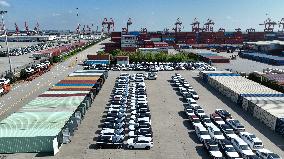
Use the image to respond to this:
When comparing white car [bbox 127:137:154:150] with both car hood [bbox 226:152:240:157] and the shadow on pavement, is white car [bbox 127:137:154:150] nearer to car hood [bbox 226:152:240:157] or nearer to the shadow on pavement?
car hood [bbox 226:152:240:157]

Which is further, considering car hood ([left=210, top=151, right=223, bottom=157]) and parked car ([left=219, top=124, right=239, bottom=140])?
parked car ([left=219, top=124, right=239, bottom=140])

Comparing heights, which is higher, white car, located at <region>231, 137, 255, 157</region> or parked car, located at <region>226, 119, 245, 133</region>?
parked car, located at <region>226, 119, 245, 133</region>

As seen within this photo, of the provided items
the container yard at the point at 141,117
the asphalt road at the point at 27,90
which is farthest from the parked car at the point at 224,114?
the asphalt road at the point at 27,90

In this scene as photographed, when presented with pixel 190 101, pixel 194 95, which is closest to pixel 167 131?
pixel 190 101

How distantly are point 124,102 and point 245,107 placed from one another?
16392 mm

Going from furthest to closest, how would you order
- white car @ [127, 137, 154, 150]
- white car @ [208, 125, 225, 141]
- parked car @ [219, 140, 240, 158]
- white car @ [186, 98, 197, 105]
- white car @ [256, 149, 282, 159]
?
white car @ [186, 98, 197, 105] → white car @ [208, 125, 225, 141] → white car @ [127, 137, 154, 150] → parked car @ [219, 140, 240, 158] → white car @ [256, 149, 282, 159]

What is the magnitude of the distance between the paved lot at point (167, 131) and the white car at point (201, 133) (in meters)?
0.52

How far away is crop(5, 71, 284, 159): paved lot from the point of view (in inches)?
1037

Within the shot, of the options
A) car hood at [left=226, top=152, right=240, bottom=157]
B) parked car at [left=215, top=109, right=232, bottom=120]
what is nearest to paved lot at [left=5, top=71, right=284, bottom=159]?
parked car at [left=215, top=109, right=232, bottom=120]

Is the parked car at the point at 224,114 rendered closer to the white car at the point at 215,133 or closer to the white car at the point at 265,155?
the white car at the point at 215,133

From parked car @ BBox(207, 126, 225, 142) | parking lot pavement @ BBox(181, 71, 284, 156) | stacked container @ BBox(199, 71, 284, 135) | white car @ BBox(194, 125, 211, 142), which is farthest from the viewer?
stacked container @ BBox(199, 71, 284, 135)

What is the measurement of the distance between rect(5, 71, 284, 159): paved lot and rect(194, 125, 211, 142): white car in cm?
52

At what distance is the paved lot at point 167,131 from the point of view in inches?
1037

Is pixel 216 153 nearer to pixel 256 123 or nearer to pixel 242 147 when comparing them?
pixel 242 147
